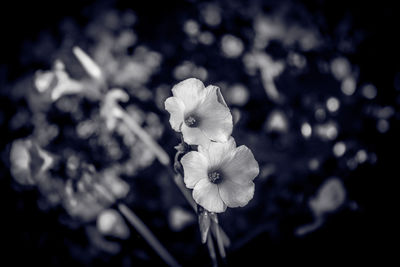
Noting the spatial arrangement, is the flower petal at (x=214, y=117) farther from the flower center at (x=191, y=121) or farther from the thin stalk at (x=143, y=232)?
the thin stalk at (x=143, y=232)

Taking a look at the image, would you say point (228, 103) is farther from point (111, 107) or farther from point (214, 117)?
point (214, 117)

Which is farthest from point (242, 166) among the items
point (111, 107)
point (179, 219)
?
point (179, 219)

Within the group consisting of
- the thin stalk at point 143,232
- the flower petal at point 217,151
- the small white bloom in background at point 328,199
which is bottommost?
the small white bloom in background at point 328,199

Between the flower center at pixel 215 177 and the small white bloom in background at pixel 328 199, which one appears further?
the small white bloom in background at pixel 328 199

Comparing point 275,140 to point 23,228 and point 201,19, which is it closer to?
point 201,19

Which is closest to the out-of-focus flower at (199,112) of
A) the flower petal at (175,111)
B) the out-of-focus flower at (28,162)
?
the flower petal at (175,111)

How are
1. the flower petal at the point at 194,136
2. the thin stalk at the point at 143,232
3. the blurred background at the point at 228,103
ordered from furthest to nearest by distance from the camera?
1. the blurred background at the point at 228,103
2. the thin stalk at the point at 143,232
3. the flower petal at the point at 194,136

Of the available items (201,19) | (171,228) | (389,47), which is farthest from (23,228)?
(389,47)

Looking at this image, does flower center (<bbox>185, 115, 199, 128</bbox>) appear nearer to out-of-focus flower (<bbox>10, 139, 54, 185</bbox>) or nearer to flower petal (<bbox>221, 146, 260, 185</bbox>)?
flower petal (<bbox>221, 146, 260, 185</bbox>)

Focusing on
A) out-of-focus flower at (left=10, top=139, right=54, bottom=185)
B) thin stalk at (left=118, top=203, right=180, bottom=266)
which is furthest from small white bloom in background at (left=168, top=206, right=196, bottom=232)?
out-of-focus flower at (left=10, top=139, right=54, bottom=185)
